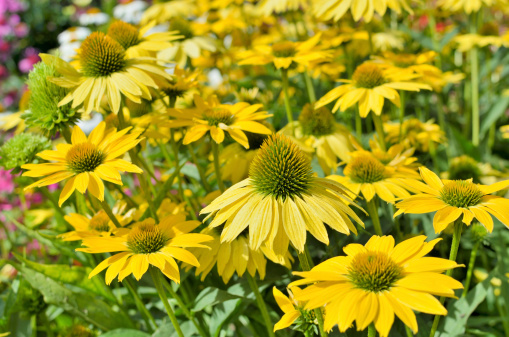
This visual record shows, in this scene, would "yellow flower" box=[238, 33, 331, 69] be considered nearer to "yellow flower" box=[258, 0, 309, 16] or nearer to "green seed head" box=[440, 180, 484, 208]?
"yellow flower" box=[258, 0, 309, 16]

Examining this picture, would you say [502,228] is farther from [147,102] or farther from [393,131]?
[147,102]

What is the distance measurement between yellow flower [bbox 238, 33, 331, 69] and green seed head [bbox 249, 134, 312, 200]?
23.2 inches

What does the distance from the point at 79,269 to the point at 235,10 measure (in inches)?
79.5

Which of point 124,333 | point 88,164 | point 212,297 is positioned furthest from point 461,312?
point 88,164

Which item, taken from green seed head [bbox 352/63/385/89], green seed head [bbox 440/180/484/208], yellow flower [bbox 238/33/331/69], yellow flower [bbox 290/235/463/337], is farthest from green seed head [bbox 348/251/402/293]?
yellow flower [bbox 238/33/331/69]

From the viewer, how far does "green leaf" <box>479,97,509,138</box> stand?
2.31 metres

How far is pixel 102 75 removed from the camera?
1284 millimetres

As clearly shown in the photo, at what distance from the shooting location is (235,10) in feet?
9.80

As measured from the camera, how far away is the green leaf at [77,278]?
142 centimetres

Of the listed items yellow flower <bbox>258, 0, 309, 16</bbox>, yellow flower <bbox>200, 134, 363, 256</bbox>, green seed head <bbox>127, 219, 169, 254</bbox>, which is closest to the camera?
yellow flower <bbox>200, 134, 363, 256</bbox>

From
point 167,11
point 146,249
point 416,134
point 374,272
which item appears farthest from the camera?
point 167,11

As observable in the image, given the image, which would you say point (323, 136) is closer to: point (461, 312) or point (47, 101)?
point (461, 312)

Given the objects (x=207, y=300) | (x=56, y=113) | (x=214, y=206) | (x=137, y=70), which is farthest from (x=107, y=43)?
(x=207, y=300)

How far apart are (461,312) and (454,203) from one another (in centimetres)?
42
